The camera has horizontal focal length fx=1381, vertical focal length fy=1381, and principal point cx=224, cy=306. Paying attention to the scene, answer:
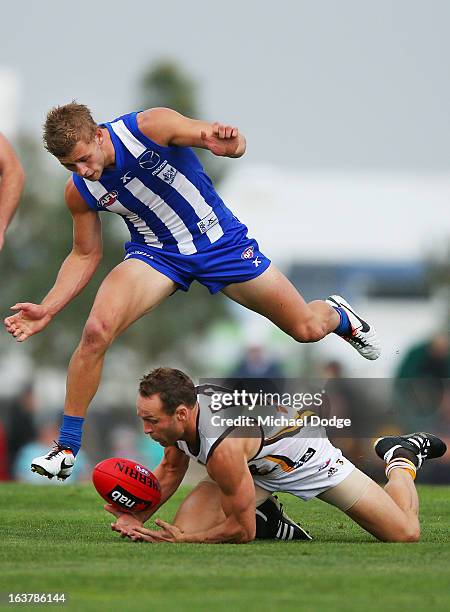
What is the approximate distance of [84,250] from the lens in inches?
378

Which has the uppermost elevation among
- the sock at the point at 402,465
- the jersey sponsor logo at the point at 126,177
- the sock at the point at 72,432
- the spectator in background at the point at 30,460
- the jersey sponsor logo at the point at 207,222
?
the jersey sponsor logo at the point at 126,177

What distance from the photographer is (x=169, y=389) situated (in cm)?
805

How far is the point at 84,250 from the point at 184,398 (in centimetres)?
195

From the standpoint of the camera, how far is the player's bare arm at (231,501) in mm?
7863

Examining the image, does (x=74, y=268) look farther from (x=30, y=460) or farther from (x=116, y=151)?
(x=30, y=460)

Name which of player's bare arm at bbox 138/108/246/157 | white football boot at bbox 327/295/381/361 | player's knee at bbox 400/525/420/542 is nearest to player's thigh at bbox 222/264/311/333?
white football boot at bbox 327/295/381/361

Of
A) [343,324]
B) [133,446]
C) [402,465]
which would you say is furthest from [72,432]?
[133,446]

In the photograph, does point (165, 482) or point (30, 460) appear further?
point (30, 460)

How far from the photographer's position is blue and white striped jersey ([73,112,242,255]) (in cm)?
891

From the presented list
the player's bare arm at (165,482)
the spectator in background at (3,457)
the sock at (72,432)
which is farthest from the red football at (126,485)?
the spectator in background at (3,457)

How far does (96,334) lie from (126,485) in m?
1.06

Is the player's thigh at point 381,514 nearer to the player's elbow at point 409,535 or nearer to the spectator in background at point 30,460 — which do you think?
the player's elbow at point 409,535

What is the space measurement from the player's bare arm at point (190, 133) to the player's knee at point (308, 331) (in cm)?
174

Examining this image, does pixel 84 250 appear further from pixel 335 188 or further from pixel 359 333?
pixel 335 188
